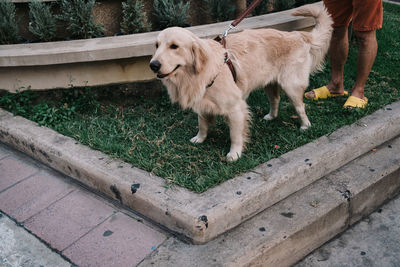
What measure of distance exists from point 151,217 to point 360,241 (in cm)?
157

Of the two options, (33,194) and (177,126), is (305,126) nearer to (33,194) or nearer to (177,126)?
(177,126)

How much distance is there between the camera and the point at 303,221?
2.33 meters

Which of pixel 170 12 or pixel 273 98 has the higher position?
pixel 170 12

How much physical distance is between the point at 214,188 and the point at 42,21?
291 centimetres

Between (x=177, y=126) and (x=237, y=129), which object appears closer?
(x=237, y=129)

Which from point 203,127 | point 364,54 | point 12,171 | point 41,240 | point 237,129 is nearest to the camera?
point 41,240

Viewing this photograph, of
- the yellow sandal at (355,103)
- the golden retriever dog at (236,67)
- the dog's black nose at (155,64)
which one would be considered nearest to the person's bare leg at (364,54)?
the yellow sandal at (355,103)

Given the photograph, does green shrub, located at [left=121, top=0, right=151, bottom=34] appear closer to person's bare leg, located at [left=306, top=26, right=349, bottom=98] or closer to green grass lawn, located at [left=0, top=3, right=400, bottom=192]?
green grass lawn, located at [left=0, top=3, right=400, bottom=192]

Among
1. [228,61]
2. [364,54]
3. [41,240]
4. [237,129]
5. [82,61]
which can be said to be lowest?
[41,240]

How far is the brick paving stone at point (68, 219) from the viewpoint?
7.72ft

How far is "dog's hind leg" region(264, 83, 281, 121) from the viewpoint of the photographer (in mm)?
3521

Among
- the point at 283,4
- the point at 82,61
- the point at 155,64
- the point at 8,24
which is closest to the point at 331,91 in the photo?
the point at 283,4

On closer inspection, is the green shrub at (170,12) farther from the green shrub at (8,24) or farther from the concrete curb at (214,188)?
the concrete curb at (214,188)

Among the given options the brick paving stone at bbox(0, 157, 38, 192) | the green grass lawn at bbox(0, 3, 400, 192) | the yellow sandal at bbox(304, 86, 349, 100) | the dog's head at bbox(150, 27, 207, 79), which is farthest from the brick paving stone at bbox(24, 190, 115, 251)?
the yellow sandal at bbox(304, 86, 349, 100)
